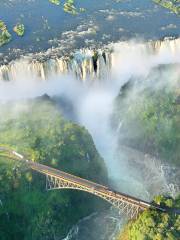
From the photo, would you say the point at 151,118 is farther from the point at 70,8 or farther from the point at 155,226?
the point at 70,8

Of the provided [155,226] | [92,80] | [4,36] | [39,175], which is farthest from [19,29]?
[155,226]

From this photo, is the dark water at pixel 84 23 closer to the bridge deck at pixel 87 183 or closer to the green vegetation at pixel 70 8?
the green vegetation at pixel 70 8

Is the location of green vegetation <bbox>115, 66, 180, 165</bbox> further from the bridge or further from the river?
the bridge

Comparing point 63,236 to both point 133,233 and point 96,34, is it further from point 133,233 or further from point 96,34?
point 96,34

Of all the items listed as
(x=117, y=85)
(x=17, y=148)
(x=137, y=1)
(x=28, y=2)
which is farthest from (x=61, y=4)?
(x=17, y=148)

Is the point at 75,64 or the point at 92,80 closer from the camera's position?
the point at 75,64
